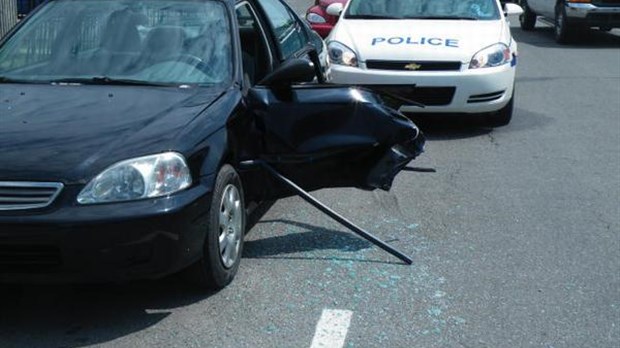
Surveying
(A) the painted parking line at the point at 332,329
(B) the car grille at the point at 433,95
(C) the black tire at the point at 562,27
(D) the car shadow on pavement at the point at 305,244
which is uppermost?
(A) the painted parking line at the point at 332,329

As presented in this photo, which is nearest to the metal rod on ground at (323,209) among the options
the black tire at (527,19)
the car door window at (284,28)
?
the car door window at (284,28)

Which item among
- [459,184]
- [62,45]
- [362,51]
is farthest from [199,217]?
[362,51]

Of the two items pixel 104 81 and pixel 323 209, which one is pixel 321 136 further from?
pixel 104 81

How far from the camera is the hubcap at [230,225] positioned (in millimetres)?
4824

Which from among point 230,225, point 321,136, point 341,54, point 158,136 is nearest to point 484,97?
point 341,54

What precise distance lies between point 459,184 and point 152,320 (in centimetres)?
344

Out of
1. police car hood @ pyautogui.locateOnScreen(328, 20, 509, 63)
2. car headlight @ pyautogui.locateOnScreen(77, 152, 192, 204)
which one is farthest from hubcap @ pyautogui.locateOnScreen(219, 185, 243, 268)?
police car hood @ pyautogui.locateOnScreen(328, 20, 509, 63)

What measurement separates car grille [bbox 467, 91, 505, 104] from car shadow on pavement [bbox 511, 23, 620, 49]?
890cm

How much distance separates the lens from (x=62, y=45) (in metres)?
5.54

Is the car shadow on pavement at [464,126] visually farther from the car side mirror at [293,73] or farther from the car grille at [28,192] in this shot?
the car grille at [28,192]

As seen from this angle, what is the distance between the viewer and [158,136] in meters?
4.46

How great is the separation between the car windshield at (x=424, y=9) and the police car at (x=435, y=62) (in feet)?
0.68

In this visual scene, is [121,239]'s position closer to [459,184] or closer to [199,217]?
[199,217]

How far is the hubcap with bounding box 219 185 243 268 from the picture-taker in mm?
4824
